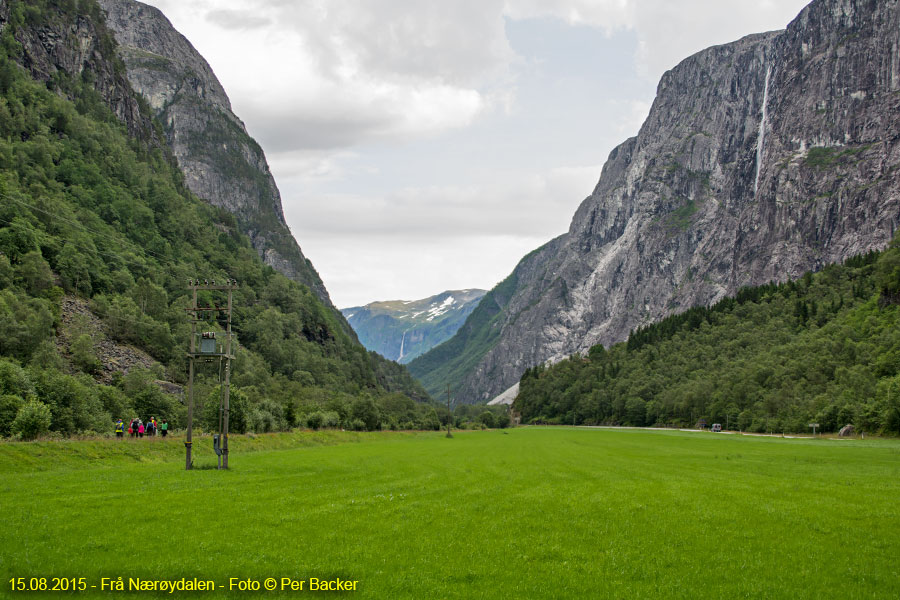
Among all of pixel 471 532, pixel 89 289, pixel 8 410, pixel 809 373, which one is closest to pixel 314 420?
pixel 89 289

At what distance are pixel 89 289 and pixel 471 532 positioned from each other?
122385mm

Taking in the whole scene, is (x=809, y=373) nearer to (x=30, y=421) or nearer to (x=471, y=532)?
(x=30, y=421)

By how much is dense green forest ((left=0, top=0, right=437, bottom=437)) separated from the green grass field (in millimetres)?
29237

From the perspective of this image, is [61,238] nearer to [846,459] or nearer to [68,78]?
[68,78]

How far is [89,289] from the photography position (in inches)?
4904

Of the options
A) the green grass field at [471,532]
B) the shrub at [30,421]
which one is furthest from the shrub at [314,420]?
the green grass field at [471,532]

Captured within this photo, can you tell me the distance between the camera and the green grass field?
50.8 ft

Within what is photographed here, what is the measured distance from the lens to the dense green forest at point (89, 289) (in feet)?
265

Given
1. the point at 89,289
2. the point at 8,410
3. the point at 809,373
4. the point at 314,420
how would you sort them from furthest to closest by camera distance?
the point at 809,373 → the point at 89,289 → the point at 314,420 → the point at 8,410

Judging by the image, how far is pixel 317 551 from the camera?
17797 millimetres

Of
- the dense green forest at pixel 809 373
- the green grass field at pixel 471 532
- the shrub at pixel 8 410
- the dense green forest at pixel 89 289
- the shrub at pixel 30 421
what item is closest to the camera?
the green grass field at pixel 471 532

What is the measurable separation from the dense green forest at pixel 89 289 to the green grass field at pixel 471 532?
2924cm

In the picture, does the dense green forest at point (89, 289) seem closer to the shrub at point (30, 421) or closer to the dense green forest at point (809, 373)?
the shrub at point (30, 421)

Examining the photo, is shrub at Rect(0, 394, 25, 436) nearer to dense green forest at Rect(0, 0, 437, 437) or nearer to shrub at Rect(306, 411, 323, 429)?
dense green forest at Rect(0, 0, 437, 437)
